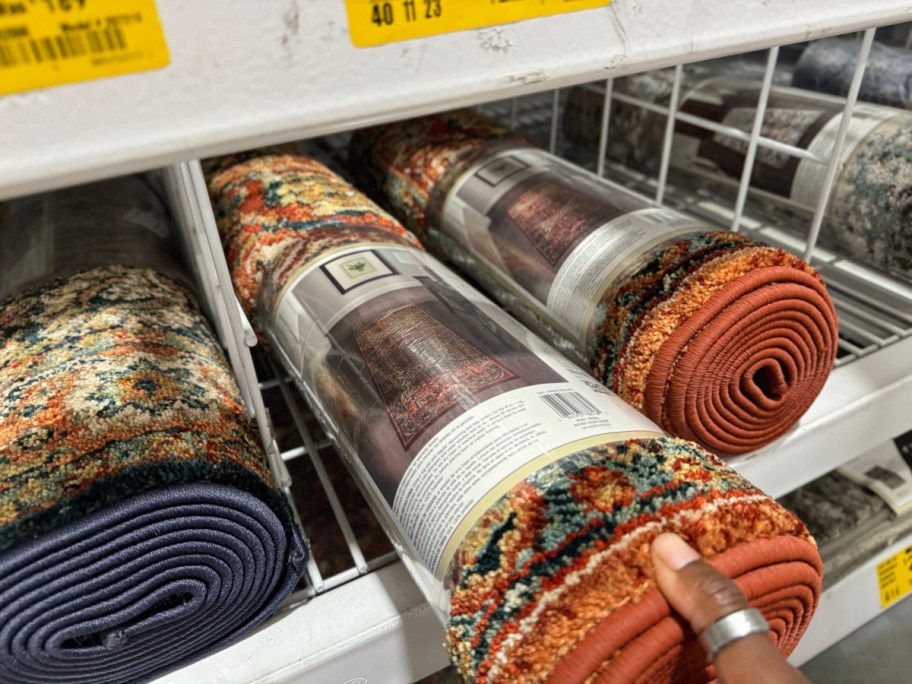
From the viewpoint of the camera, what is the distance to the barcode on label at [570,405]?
0.37m

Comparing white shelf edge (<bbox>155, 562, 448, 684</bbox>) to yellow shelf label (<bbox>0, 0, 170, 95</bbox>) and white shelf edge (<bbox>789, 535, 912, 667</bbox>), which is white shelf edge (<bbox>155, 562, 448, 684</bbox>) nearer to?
yellow shelf label (<bbox>0, 0, 170, 95</bbox>)

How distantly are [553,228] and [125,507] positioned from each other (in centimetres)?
41

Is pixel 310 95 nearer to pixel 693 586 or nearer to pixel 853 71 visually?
pixel 693 586

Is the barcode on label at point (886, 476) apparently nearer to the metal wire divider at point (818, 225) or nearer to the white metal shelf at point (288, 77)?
the metal wire divider at point (818, 225)

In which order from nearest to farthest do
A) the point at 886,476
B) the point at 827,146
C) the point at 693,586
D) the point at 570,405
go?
the point at 693,586 → the point at 570,405 → the point at 827,146 → the point at 886,476

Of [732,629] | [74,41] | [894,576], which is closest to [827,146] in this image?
[894,576]

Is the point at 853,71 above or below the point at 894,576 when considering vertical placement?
above

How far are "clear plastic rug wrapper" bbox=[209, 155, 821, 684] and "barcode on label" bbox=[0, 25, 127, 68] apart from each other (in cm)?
25

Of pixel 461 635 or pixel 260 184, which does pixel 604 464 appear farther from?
pixel 260 184

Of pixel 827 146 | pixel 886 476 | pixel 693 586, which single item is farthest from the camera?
pixel 886 476

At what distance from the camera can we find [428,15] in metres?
0.21

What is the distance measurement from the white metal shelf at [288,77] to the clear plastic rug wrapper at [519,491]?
189 mm

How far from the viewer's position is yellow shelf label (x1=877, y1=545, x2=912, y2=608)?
0.76m

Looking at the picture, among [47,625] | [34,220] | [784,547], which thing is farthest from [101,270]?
[784,547]
